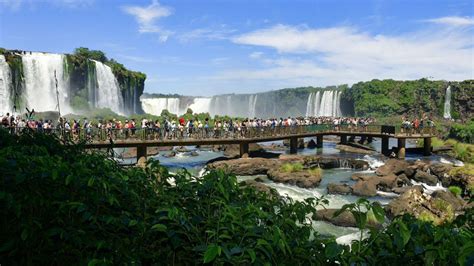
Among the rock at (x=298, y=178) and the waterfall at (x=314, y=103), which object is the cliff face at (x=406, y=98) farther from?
the rock at (x=298, y=178)

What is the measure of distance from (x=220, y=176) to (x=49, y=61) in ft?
155

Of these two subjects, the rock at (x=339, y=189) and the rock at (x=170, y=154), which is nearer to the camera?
the rock at (x=339, y=189)

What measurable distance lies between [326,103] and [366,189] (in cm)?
6119

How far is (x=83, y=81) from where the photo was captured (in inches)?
2079

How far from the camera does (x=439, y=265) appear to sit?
2.45m

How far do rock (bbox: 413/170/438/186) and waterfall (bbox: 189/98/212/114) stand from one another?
66.7 m

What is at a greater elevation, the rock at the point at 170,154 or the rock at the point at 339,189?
the rock at the point at 170,154

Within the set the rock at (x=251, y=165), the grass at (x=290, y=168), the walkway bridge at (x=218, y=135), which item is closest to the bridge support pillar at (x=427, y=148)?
the walkway bridge at (x=218, y=135)

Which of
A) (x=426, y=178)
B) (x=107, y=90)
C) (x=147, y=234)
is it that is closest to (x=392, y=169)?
(x=426, y=178)

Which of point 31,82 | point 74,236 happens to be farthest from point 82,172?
point 31,82

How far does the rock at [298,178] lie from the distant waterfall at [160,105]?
53.8 m

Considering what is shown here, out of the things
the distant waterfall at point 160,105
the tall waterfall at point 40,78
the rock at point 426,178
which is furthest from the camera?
the distant waterfall at point 160,105

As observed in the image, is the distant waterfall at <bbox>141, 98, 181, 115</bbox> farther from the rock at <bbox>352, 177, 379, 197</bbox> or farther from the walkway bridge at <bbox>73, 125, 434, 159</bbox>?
the rock at <bbox>352, 177, 379, 197</bbox>

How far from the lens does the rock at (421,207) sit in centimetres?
1411
